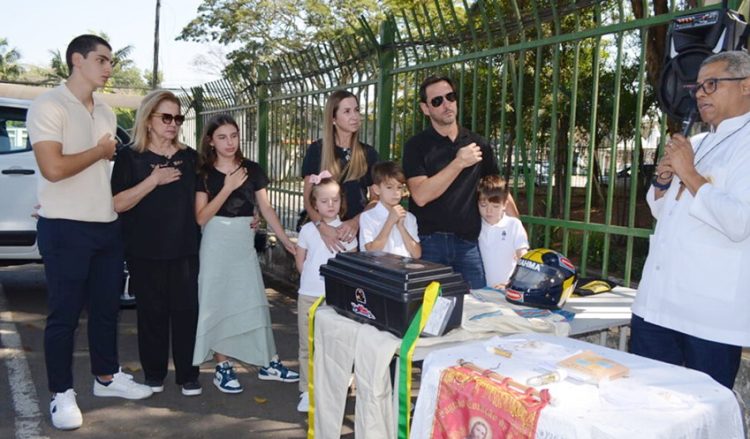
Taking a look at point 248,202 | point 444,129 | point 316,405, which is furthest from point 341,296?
point 248,202

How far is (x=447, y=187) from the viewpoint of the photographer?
3523mm

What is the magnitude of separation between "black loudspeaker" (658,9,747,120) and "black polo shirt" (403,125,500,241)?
3.69 ft

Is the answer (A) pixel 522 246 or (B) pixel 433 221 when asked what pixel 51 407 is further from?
(A) pixel 522 246

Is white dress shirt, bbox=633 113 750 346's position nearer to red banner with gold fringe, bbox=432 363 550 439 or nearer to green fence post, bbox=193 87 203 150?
red banner with gold fringe, bbox=432 363 550 439

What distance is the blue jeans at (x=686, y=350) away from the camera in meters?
2.44

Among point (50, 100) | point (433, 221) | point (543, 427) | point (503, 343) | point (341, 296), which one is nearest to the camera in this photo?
point (543, 427)

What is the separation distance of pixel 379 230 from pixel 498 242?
69 centimetres

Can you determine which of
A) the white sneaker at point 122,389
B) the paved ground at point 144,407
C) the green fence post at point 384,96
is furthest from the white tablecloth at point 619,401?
the green fence post at point 384,96

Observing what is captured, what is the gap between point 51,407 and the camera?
12.1 feet

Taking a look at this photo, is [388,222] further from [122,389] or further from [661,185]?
[122,389]

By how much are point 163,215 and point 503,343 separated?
232 cm

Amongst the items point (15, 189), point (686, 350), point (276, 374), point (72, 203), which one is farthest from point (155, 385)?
point (686, 350)

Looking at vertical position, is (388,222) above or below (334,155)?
below

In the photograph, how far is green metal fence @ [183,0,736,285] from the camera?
377 cm
